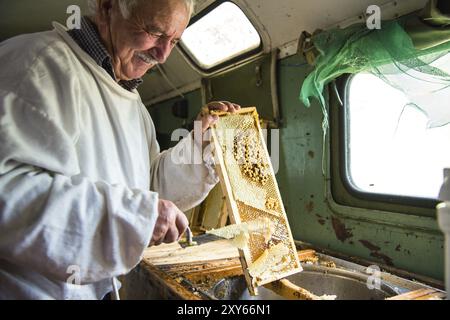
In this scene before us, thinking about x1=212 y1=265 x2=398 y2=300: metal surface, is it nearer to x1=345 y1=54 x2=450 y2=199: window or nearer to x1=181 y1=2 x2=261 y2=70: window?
x1=345 y1=54 x2=450 y2=199: window

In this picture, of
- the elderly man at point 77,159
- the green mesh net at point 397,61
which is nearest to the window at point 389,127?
the green mesh net at point 397,61

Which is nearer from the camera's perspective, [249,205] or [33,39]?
[33,39]

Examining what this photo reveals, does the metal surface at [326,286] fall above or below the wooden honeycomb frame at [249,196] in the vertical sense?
below

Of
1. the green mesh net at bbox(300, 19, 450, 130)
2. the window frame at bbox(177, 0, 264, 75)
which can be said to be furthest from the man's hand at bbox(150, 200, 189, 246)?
the window frame at bbox(177, 0, 264, 75)

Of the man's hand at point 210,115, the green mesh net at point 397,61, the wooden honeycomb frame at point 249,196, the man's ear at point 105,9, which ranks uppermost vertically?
the man's ear at point 105,9

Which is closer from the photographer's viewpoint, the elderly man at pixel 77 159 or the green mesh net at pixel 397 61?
the elderly man at pixel 77 159

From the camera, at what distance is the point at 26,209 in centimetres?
74

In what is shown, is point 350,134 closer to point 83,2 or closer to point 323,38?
point 323,38

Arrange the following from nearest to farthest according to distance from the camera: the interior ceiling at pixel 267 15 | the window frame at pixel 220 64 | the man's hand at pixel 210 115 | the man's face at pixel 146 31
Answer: the man's face at pixel 146 31, the man's hand at pixel 210 115, the interior ceiling at pixel 267 15, the window frame at pixel 220 64

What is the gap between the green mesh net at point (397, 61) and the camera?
4.09 ft

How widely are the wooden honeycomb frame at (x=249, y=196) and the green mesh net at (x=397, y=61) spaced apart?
0.47 m

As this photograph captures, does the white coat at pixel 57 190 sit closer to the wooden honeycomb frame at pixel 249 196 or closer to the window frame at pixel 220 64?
the wooden honeycomb frame at pixel 249 196
